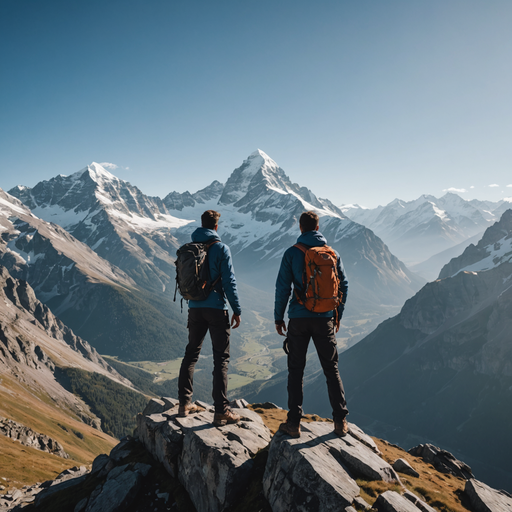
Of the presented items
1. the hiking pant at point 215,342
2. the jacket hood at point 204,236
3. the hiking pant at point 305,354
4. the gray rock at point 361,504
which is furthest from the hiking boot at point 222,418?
the jacket hood at point 204,236

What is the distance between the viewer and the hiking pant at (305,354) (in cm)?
1091

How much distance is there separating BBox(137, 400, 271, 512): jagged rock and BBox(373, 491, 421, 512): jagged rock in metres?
4.39

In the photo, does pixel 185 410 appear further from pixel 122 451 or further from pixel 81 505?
pixel 81 505

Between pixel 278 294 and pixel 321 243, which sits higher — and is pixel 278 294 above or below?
below

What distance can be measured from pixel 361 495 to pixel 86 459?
13525 centimetres

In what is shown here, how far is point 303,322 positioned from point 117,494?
34.4ft

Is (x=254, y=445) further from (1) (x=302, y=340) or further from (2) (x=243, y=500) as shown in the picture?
(1) (x=302, y=340)

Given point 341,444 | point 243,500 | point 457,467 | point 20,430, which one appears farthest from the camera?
point 20,430

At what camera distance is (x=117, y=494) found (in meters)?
13.0

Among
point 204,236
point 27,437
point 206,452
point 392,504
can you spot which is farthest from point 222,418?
point 27,437

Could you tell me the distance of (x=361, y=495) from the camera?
9617 mm

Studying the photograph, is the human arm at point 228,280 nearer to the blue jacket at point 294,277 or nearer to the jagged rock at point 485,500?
the blue jacket at point 294,277

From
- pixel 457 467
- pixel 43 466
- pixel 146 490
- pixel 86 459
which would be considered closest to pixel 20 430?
pixel 86 459

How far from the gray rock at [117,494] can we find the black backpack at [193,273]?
816 centimetres
